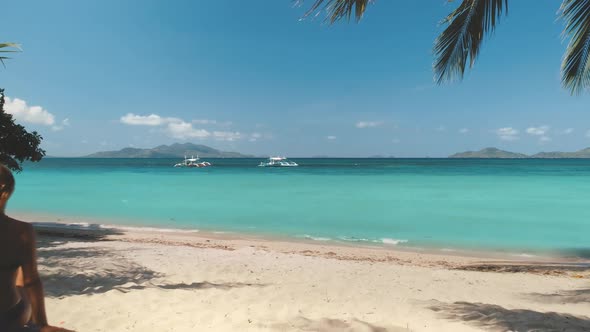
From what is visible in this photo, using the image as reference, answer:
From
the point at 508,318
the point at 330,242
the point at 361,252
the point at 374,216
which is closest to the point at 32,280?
the point at 508,318

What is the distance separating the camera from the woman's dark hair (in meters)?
1.32

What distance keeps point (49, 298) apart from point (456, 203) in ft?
71.0

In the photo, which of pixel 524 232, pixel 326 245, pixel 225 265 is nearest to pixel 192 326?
pixel 225 265

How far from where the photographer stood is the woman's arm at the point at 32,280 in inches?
52.9

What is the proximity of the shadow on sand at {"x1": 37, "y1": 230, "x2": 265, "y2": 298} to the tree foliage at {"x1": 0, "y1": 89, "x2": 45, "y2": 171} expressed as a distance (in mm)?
2294

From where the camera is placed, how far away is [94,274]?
5.57m

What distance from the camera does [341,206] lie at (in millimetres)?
19828

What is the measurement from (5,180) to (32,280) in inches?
16.9

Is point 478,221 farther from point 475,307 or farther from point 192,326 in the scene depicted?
point 192,326

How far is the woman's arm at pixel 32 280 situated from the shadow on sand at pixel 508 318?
403 cm

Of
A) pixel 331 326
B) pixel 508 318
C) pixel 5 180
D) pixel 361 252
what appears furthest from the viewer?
pixel 361 252

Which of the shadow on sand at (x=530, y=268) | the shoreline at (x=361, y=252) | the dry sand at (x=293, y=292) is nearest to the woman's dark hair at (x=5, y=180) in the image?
the dry sand at (x=293, y=292)

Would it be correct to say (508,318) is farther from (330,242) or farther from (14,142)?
(14,142)

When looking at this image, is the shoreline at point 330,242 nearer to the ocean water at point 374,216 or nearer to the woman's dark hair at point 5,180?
the ocean water at point 374,216
